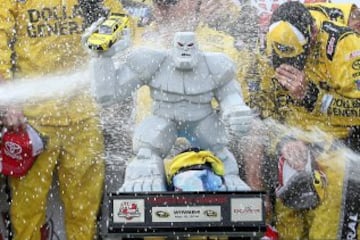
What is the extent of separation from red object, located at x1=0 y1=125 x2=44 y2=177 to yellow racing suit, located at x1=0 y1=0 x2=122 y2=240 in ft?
0.29

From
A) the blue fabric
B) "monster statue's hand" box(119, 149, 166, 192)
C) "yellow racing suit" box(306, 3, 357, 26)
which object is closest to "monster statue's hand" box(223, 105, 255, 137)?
the blue fabric

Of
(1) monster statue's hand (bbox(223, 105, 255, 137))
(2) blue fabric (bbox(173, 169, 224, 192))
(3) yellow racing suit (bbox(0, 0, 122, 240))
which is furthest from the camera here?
(3) yellow racing suit (bbox(0, 0, 122, 240))

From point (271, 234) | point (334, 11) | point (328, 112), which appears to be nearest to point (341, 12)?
point (334, 11)

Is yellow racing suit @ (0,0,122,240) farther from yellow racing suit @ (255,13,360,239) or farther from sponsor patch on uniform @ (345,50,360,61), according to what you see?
sponsor patch on uniform @ (345,50,360,61)

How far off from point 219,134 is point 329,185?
90cm

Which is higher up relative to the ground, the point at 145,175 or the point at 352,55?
the point at 352,55

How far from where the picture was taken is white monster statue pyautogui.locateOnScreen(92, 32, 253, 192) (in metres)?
3.93

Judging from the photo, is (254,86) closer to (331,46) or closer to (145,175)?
(331,46)

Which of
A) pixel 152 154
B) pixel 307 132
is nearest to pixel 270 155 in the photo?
pixel 307 132

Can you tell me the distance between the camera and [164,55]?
13.3 ft

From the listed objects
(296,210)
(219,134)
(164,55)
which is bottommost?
(296,210)

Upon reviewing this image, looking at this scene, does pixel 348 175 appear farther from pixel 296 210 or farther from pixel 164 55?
pixel 164 55

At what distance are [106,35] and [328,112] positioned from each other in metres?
1.40

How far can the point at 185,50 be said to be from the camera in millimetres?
3967
